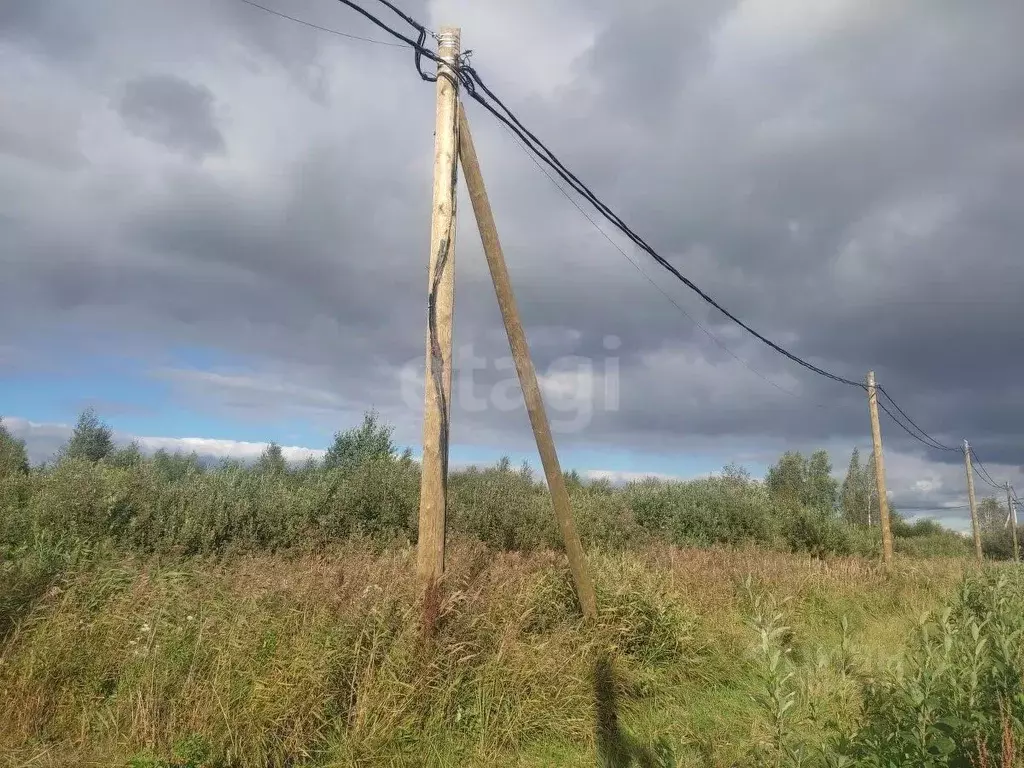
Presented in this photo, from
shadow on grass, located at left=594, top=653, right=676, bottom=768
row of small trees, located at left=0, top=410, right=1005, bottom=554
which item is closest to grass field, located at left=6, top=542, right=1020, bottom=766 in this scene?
shadow on grass, located at left=594, top=653, right=676, bottom=768

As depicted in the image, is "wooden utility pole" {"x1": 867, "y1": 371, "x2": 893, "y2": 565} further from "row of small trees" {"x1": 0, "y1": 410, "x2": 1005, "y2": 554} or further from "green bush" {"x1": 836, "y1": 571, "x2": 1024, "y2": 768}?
"green bush" {"x1": 836, "y1": 571, "x2": 1024, "y2": 768}

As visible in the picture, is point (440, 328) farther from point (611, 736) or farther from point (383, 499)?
point (383, 499)

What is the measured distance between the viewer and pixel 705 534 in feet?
A: 71.3

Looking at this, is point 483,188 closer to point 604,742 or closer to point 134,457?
point 604,742

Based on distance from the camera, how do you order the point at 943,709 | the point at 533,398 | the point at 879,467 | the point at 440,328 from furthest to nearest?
the point at 879,467, the point at 533,398, the point at 440,328, the point at 943,709

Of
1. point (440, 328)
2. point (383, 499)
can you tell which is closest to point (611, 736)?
point (440, 328)

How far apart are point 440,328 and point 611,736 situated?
3.87 metres

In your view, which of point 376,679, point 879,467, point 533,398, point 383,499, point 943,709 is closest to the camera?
point 943,709

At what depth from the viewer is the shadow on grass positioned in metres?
4.70

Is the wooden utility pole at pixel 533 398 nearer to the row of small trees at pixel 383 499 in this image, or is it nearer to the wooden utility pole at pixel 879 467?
the row of small trees at pixel 383 499

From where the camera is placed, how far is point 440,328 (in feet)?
18.6

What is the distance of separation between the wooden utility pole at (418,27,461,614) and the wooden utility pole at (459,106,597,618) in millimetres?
637

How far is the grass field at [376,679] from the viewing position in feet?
13.3

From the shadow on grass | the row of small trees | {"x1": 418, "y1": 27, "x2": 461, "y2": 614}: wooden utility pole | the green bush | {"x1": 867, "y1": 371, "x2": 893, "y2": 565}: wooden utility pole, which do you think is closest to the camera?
the green bush
